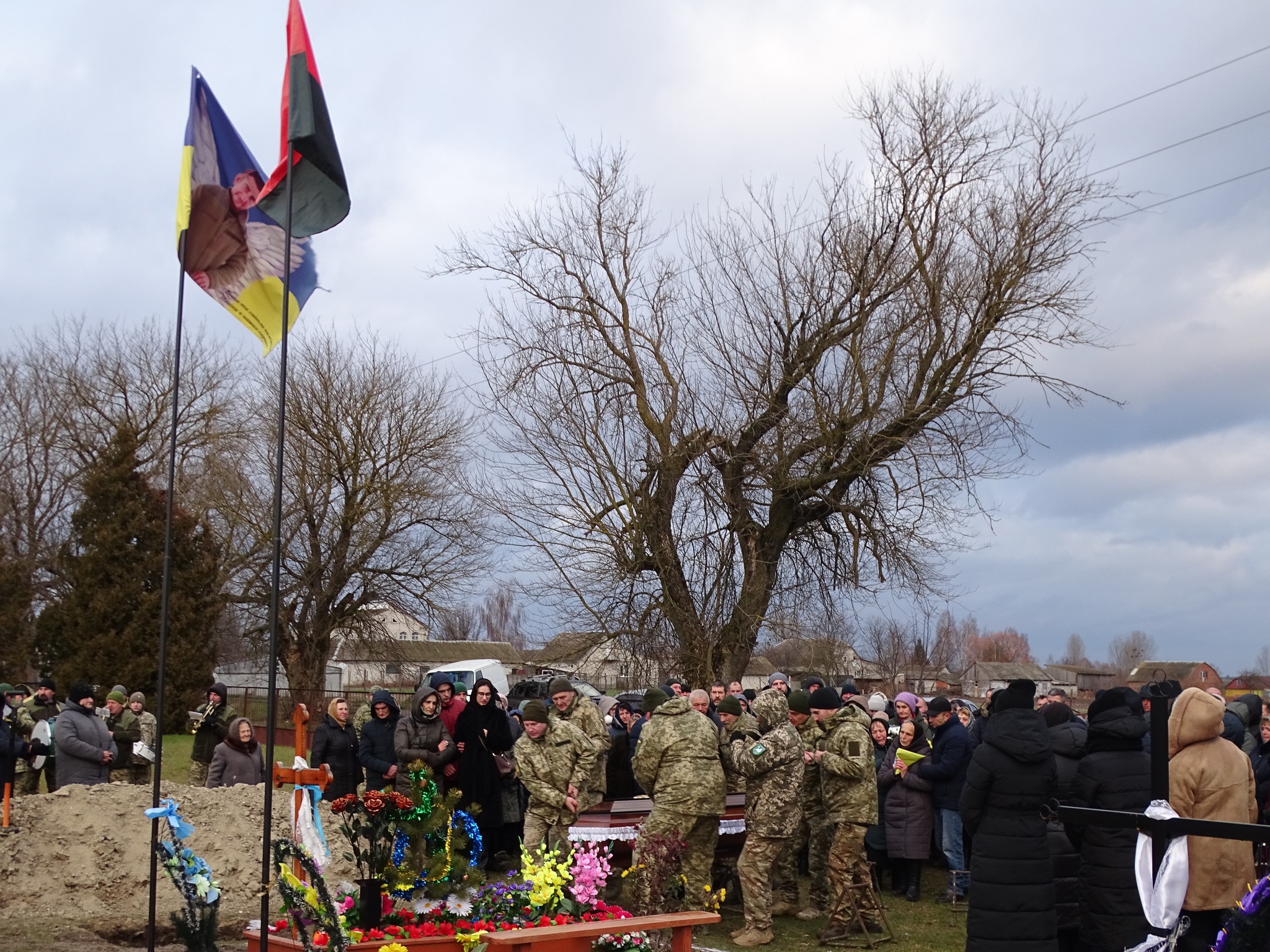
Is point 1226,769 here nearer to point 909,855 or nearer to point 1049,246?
point 909,855

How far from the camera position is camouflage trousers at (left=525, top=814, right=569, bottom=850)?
32.5 ft

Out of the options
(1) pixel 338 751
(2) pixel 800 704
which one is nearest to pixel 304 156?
(2) pixel 800 704

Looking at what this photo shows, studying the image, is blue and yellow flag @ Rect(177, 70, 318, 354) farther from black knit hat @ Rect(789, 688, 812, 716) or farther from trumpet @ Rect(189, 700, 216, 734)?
trumpet @ Rect(189, 700, 216, 734)

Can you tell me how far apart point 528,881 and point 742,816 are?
353 cm

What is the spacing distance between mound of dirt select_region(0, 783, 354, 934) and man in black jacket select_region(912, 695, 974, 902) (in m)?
5.76

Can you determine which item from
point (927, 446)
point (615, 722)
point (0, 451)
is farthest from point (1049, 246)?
point (0, 451)

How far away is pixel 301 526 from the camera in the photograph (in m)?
36.2

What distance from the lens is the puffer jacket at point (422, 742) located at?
1244 cm

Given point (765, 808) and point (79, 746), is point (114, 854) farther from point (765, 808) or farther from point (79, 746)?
point (765, 808)

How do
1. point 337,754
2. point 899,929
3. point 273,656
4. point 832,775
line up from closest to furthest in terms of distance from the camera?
point 273,656, point 899,929, point 832,775, point 337,754

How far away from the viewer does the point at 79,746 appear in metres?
13.8

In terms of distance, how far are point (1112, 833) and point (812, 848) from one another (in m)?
4.22

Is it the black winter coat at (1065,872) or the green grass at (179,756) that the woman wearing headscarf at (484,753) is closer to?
the black winter coat at (1065,872)

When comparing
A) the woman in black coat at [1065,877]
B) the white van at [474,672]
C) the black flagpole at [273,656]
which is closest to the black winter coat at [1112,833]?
the woman in black coat at [1065,877]
